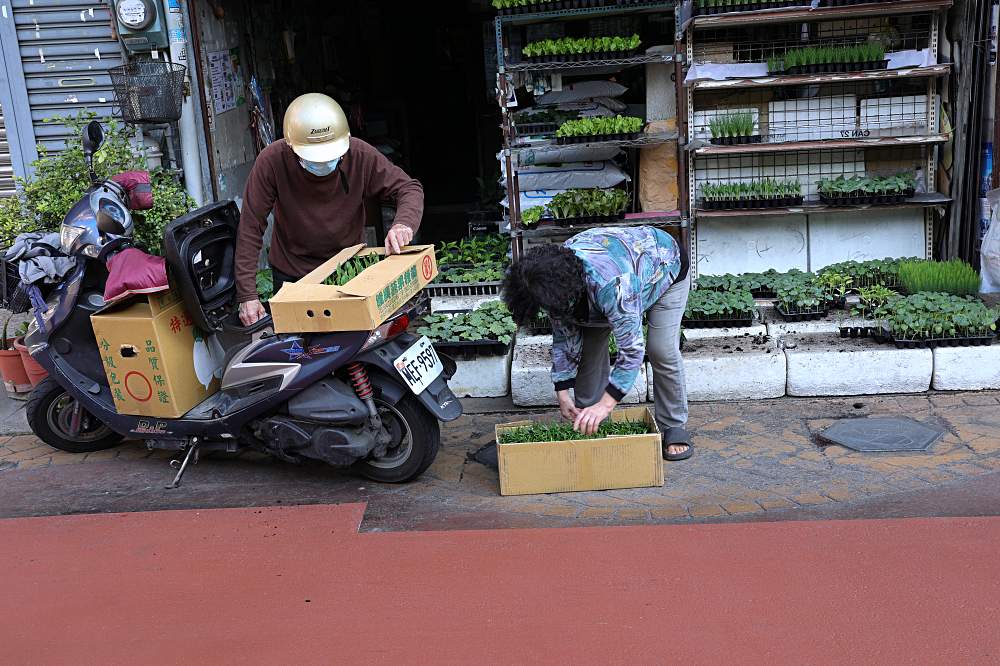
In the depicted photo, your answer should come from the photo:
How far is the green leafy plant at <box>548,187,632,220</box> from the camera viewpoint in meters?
7.32

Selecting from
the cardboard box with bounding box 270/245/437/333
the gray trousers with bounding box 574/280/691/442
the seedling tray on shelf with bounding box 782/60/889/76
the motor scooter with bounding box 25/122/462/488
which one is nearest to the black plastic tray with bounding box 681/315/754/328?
the gray trousers with bounding box 574/280/691/442

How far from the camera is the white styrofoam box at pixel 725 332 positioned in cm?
654

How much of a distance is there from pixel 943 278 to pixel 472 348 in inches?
130

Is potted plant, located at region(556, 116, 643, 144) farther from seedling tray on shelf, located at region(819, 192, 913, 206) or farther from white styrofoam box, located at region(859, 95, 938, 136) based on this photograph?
white styrofoam box, located at region(859, 95, 938, 136)

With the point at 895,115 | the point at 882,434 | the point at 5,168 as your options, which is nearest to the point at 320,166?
the point at 882,434

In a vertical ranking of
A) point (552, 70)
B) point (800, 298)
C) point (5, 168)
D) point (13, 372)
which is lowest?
point (13, 372)

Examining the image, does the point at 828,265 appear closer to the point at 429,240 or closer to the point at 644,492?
the point at 644,492

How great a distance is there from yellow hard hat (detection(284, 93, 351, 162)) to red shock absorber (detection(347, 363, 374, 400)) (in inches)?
43.5

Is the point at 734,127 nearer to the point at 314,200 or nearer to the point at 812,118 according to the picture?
the point at 812,118

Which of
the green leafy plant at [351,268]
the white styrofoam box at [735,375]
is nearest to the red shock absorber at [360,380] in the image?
the green leafy plant at [351,268]

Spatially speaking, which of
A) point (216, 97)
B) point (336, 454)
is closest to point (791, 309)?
point (336, 454)

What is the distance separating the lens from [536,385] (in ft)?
20.3

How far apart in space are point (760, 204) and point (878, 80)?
4.47 ft

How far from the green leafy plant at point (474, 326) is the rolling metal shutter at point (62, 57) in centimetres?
310
